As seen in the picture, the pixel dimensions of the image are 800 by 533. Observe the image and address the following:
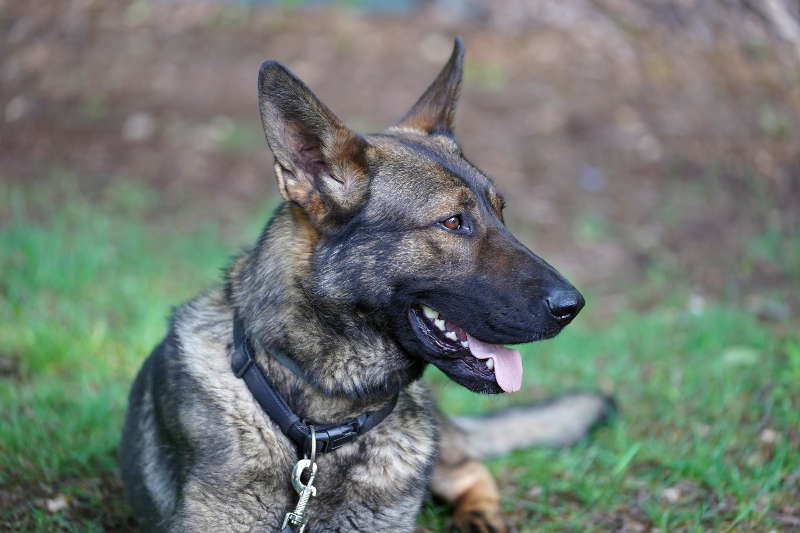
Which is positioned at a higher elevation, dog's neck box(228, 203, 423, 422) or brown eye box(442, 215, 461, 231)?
brown eye box(442, 215, 461, 231)

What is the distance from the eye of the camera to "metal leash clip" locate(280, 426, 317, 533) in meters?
2.58

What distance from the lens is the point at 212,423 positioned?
2.71 meters

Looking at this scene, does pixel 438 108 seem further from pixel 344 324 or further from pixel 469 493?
pixel 469 493

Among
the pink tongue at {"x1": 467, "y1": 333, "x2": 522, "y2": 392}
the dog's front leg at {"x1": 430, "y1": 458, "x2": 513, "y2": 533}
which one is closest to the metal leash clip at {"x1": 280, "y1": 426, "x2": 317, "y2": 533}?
the pink tongue at {"x1": 467, "y1": 333, "x2": 522, "y2": 392}

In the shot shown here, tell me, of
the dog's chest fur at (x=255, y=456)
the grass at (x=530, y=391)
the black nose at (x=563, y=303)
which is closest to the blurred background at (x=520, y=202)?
the grass at (x=530, y=391)

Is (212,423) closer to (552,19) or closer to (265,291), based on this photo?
(265,291)

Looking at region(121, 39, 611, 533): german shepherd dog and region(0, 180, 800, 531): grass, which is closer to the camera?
region(121, 39, 611, 533): german shepherd dog

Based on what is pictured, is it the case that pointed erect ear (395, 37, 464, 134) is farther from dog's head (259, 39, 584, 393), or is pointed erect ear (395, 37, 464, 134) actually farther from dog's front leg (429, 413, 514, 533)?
dog's front leg (429, 413, 514, 533)

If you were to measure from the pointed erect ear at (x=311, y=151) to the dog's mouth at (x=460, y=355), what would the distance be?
0.48 meters

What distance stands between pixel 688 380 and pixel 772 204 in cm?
299

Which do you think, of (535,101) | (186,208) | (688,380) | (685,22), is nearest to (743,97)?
(685,22)

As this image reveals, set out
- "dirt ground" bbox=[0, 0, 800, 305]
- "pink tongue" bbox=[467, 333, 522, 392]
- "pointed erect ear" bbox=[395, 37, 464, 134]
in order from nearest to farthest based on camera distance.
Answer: "pink tongue" bbox=[467, 333, 522, 392] → "pointed erect ear" bbox=[395, 37, 464, 134] → "dirt ground" bbox=[0, 0, 800, 305]

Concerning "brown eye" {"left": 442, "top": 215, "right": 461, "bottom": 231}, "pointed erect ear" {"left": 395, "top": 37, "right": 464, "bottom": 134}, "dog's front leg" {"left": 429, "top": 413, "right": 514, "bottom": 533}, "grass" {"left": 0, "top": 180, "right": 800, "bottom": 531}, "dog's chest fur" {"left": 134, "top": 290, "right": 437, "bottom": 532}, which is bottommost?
"grass" {"left": 0, "top": 180, "right": 800, "bottom": 531}

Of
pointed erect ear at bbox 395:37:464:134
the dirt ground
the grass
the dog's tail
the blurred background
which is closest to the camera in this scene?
pointed erect ear at bbox 395:37:464:134
